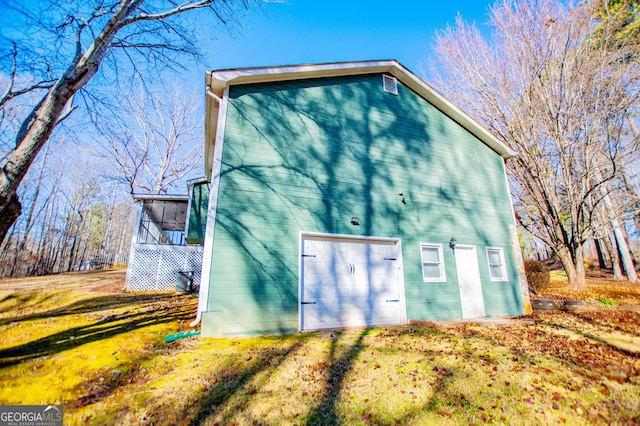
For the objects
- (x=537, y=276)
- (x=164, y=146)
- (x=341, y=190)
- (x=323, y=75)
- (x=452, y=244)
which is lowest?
(x=537, y=276)

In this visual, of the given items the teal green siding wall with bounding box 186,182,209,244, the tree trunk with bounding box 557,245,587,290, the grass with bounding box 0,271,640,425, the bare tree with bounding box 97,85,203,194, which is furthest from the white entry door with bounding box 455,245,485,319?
the bare tree with bounding box 97,85,203,194

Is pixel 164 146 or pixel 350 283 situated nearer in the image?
pixel 350 283

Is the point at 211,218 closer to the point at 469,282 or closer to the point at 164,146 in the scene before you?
the point at 469,282

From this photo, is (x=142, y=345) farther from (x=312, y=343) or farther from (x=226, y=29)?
(x=226, y=29)

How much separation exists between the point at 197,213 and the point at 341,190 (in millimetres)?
6908

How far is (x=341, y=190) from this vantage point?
7379 mm

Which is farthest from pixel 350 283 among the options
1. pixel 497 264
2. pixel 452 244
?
pixel 497 264

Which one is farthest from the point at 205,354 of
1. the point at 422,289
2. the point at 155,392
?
the point at 422,289

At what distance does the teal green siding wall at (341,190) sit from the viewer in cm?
606

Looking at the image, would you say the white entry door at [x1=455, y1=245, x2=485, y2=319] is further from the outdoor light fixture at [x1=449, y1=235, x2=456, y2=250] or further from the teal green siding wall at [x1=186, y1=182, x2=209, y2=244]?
the teal green siding wall at [x1=186, y1=182, x2=209, y2=244]

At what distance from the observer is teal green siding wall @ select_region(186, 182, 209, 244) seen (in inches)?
438

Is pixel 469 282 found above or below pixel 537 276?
below

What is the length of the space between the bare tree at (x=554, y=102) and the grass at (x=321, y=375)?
6954 mm

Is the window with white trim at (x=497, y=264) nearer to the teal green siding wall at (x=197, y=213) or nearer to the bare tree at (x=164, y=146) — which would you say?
the teal green siding wall at (x=197, y=213)
